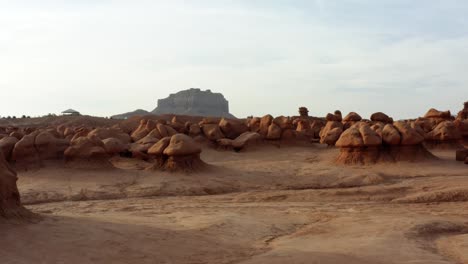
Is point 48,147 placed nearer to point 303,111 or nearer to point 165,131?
point 165,131

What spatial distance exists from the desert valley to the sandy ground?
0.04 m

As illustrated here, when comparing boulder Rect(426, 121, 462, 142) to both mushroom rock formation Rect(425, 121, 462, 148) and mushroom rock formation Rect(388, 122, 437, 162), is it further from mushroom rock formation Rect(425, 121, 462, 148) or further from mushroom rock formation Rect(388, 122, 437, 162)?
mushroom rock formation Rect(388, 122, 437, 162)

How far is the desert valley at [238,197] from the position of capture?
7863mm

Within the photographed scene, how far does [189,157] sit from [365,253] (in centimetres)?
1246

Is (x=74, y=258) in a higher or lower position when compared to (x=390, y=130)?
lower

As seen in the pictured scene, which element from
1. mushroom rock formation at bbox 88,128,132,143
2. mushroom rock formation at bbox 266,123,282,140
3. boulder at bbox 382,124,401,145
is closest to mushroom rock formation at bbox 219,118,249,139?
mushroom rock formation at bbox 266,123,282,140

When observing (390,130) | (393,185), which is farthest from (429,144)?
(393,185)

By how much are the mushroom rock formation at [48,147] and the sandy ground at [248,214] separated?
2.22 ft

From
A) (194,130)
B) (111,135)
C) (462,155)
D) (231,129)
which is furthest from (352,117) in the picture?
(111,135)

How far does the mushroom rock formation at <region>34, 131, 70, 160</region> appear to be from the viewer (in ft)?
61.3

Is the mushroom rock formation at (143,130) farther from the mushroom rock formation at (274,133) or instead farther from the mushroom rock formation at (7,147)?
the mushroom rock formation at (7,147)

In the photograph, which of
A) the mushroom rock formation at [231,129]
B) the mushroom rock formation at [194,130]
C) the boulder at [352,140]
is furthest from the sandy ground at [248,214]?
the mushroom rock formation at [231,129]

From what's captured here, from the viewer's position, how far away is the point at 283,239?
9438 mm

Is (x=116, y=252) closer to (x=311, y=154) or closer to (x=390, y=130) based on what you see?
(x=390, y=130)
